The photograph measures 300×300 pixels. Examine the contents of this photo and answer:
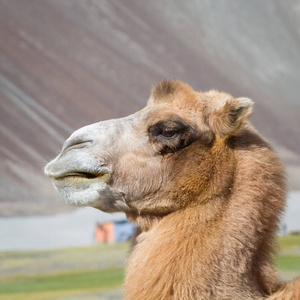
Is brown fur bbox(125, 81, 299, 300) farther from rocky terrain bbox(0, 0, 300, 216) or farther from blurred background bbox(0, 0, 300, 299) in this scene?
rocky terrain bbox(0, 0, 300, 216)

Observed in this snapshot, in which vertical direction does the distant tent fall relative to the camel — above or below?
above

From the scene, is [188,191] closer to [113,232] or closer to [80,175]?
[80,175]

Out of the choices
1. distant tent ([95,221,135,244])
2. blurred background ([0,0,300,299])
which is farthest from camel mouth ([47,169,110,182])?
blurred background ([0,0,300,299])

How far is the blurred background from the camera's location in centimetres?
1159

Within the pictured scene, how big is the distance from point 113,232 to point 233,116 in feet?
26.2

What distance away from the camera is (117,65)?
544 inches

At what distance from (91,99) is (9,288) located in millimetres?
6345

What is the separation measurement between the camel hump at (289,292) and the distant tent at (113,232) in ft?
25.1

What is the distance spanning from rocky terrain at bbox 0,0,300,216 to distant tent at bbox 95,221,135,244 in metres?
1.64

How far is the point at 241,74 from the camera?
14508 mm

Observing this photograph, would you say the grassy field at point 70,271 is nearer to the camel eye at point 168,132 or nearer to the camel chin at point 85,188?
the camel chin at point 85,188

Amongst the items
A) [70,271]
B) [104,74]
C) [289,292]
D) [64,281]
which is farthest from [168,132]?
[104,74]

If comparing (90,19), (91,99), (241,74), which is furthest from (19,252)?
(241,74)

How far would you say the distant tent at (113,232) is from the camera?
33.8 feet
